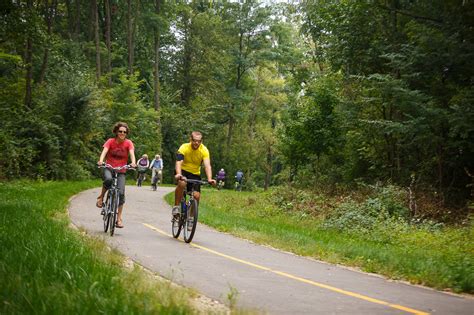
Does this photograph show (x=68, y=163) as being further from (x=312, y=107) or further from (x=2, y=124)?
(x=312, y=107)

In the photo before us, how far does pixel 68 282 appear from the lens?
489 centimetres

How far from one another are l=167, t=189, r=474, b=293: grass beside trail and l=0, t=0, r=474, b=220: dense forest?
3.52m

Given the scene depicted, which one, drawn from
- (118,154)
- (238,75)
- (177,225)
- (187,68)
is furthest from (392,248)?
(238,75)

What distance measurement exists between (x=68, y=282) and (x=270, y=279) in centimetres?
314

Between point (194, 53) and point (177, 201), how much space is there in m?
41.7

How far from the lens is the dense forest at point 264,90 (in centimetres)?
1617

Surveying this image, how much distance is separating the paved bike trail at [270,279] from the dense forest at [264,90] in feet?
26.0

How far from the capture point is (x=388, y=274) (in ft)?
27.4

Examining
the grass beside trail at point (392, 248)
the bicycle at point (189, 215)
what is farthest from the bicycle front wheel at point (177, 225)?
the grass beside trail at point (392, 248)

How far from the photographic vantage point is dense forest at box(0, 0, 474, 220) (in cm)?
1617

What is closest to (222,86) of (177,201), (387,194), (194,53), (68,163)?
(194,53)

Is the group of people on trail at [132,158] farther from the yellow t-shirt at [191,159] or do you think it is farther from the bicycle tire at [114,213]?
the bicycle tire at [114,213]

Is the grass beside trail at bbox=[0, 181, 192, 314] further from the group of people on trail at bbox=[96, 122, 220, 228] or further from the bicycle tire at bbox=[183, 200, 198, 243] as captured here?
the group of people on trail at bbox=[96, 122, 220, 228]

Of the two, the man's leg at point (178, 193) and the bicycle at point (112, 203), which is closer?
the bicycle at point (112, 203)
